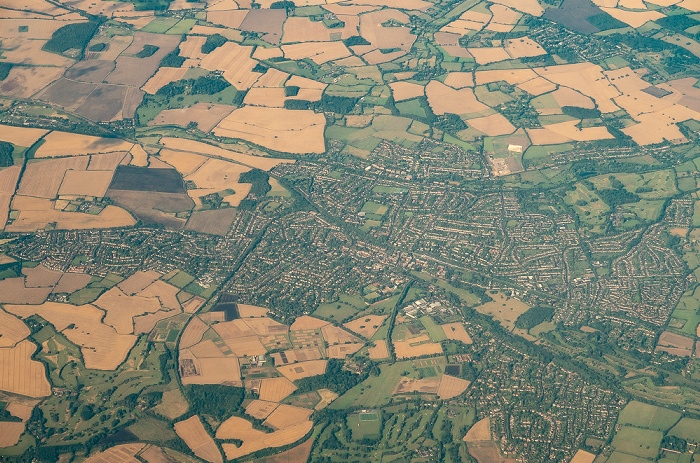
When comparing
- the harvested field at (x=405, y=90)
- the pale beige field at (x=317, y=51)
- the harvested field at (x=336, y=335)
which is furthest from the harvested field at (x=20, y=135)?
the harvested field at (x=336, y=335)

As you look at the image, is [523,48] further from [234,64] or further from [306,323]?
[306,323]

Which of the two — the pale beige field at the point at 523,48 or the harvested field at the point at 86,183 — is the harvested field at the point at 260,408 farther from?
the pale beige field at the point at 523,48

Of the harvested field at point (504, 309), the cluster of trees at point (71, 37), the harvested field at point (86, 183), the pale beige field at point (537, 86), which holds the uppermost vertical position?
the cluster of trees at point (71, 37)

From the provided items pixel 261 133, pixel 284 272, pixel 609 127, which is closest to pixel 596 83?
pixel 609 127

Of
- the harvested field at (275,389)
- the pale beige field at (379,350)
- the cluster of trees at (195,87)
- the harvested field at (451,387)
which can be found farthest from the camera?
the cluster of trees at (195,87)

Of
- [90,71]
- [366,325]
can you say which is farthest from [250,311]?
[90,71]

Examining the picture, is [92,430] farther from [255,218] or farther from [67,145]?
[67,145]

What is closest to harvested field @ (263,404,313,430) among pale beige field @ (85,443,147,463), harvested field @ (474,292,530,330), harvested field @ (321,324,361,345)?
harvested field @ (321,324,361,345)
